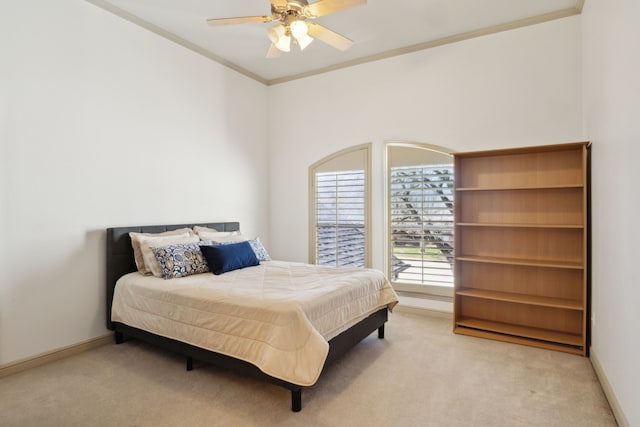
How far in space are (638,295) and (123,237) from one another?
3738 millimetres

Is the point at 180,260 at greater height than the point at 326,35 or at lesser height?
lesser

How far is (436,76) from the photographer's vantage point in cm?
396

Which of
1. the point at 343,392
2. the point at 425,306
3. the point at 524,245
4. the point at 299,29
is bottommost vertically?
the point at 343,392

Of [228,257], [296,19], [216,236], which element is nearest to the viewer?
[296,19]

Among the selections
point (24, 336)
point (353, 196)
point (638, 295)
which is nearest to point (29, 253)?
point (24, 336)

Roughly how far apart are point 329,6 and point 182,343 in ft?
8.77

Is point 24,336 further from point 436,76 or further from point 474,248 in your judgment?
point 436,76

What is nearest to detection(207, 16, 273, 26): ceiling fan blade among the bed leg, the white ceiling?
the white ceiling

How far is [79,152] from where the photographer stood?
307cm

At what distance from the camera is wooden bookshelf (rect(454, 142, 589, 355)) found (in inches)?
125

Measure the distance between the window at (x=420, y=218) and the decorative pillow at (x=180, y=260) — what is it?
219 cm

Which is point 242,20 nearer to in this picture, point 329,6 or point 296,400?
point 329,6

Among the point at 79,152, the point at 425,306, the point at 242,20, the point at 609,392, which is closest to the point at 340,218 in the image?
the point at 425,306

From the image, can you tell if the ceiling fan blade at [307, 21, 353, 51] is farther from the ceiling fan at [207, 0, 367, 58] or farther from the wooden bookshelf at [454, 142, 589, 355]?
the wooden bookshelf at [454, 142, 589, 355]
